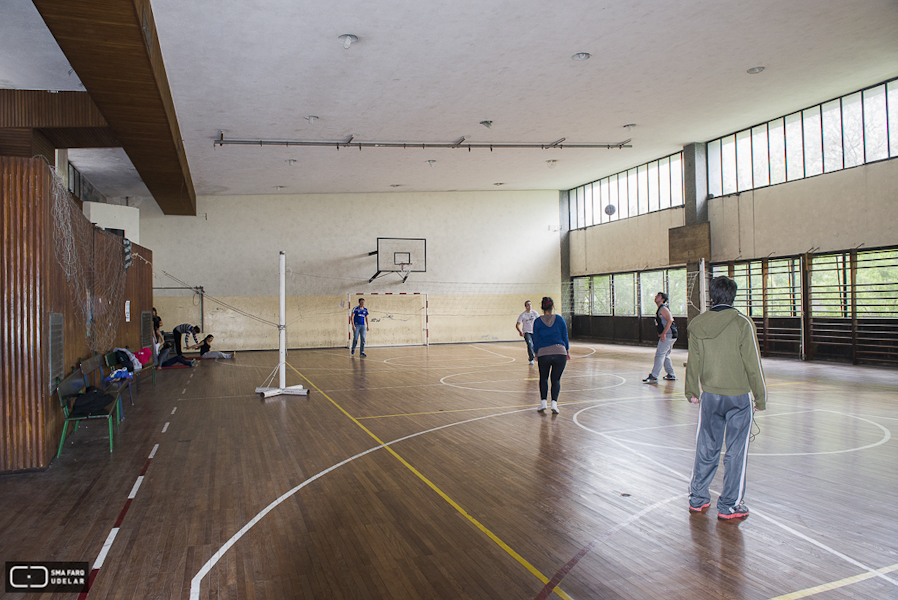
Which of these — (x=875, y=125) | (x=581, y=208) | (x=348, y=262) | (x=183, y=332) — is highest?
(x=875, y=125)

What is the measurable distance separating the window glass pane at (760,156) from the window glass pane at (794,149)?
583 millimetres

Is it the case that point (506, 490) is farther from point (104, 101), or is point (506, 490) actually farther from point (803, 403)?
point (104, 101)

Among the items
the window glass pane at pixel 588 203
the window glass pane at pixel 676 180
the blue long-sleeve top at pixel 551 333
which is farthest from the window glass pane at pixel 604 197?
the blue long-sleeve top at pixel 551 333

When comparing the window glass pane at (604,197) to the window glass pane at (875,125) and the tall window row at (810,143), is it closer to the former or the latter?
the tall window row at (810,143)

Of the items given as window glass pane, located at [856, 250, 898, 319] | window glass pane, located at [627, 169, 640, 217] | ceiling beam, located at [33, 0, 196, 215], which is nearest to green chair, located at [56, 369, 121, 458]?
ceiling beam, located at [33, 0, 196, 215]

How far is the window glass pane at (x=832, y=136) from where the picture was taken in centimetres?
1198

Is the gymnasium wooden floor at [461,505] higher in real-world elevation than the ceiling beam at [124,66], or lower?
lower

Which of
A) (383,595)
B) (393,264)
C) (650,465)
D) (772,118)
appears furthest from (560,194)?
(383,595)

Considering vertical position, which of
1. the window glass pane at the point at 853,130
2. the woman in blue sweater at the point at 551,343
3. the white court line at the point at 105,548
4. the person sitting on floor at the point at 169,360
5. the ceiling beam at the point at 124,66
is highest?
the window glass pane at the point at 853,130

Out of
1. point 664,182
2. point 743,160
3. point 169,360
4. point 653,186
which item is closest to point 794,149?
point 743,160

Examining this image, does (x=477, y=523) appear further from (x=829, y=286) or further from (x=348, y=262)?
(x=348, y=262)

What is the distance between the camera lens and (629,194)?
18125 millimetres

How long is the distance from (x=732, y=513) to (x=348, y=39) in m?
7.24

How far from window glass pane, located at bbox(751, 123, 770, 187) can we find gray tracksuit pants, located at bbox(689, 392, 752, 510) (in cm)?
1217
